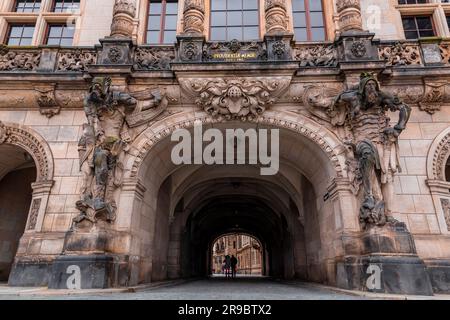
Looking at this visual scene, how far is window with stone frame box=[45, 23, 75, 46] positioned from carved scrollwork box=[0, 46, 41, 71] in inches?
66.7

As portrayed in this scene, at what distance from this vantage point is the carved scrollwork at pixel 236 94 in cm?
863

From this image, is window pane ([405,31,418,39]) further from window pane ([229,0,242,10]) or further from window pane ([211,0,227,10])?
window pane ([211,0,227,10])

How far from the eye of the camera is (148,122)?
345 inches

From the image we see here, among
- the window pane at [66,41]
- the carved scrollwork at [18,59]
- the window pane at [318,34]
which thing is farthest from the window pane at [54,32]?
the window pane at [318,34]

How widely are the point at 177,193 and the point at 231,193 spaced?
201 inches

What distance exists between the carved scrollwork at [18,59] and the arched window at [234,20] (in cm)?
560

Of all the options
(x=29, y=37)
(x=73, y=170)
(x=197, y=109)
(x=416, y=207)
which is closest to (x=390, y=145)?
(x=416, y=207)

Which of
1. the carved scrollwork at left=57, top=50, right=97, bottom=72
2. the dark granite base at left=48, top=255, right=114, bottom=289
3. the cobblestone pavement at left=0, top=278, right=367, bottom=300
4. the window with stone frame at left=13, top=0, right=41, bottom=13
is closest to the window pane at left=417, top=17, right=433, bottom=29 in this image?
the cobblestone pavement at left=0, top=278, right=367, bottom=300

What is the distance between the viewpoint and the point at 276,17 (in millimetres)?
9789

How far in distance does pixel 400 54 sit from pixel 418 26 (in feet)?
9.05

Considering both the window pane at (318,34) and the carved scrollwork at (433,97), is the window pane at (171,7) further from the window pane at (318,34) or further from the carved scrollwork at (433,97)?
the carved scrollwork at (433,97)

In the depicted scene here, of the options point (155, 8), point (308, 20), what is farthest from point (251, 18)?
point (155, 8)
